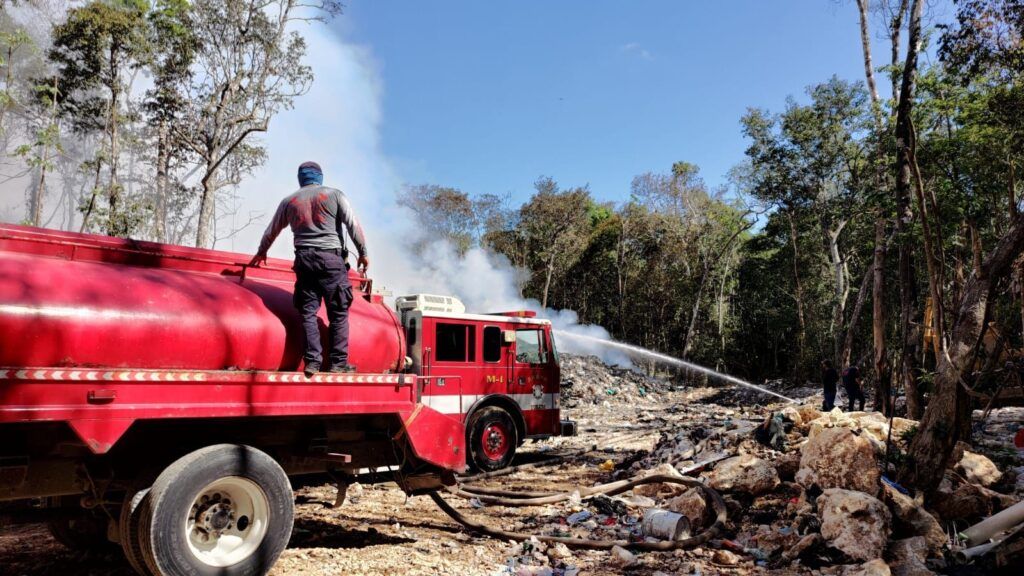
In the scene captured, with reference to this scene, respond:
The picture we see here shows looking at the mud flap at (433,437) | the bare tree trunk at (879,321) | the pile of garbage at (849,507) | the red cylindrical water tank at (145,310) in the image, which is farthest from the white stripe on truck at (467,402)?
the bare tree trunk at (879,321)

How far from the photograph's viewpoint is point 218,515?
3.99m

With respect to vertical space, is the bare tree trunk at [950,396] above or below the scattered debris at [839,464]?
above

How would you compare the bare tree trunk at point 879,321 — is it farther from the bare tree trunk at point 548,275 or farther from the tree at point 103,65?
the tree at point 103,65

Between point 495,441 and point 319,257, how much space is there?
19.4ft

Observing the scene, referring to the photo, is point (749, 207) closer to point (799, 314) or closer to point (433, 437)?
point (799, 314)

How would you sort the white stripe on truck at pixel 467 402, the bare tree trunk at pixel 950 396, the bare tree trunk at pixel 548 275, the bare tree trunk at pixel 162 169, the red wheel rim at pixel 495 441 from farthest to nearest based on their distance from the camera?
1. the bare tree trunk at pixel 548 275
2. the bare tree trunk at pixel 162 169
3. the red wheel rim at pixel 495 441
4. the white stripe on truck at pixel 467 402
5. the bare tree trunk at pixel 950 396

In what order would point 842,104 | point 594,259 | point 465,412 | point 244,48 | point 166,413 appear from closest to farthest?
point 166,413, point 465,412, point 244,48, point 842,104, point 594,259

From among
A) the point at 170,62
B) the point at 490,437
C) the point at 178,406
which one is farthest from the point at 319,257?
the point at 170,62

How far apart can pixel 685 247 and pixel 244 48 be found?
84.5 ft

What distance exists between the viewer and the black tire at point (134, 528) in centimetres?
368

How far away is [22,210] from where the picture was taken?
3306 cm

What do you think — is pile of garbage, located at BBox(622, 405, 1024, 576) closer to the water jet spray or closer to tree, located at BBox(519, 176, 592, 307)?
the water jet spray

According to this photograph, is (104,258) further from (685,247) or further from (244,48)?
(685,247)

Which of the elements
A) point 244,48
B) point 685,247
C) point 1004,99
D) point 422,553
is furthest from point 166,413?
point 685,247
